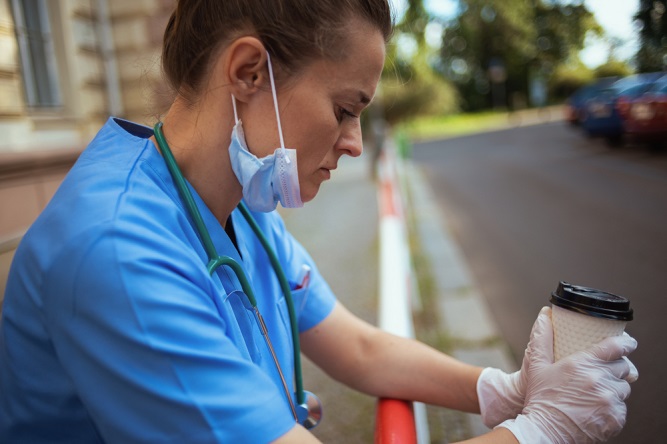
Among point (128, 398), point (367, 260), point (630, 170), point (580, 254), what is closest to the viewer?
point (128, 398)

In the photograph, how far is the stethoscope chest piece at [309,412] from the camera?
1.38 metres

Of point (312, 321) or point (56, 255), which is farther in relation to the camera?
point (312, 321)

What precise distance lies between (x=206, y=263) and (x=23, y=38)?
4.24 meters

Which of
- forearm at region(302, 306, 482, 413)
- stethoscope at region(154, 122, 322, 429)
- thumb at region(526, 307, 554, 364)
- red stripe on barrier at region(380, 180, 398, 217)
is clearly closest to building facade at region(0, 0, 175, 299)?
red stripe on barrier at region(380, 180, 398, 217)

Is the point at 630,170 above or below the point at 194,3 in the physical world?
below

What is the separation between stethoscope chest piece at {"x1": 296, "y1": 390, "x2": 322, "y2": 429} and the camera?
1.38 m

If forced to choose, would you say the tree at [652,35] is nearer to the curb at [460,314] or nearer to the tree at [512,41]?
the tree at [512,41]

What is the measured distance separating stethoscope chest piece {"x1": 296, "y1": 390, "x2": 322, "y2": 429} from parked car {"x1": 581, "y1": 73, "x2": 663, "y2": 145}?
124cm

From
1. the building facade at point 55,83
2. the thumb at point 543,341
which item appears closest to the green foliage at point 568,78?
the thumb at point 543,341

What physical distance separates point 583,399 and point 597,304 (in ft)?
0.70

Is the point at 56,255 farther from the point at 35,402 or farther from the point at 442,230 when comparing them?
the point at 442,230

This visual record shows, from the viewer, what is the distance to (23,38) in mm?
4348

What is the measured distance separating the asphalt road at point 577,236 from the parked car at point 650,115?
0.05 metres

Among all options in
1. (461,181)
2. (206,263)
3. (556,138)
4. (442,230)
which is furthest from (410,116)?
(206,263)
